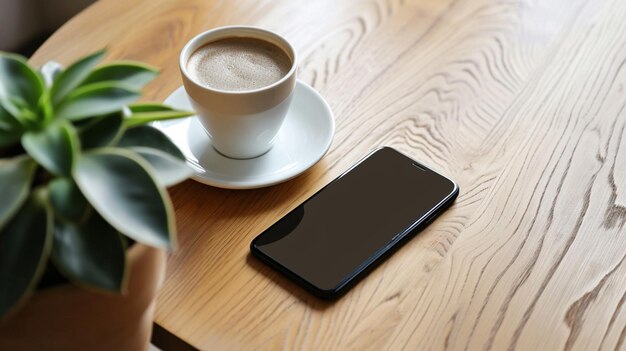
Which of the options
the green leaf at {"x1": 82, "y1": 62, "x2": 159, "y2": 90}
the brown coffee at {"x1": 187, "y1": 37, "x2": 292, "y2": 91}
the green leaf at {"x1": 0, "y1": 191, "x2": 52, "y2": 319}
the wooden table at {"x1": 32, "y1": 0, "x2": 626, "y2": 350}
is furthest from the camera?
the brown coffee at {"x1": 187, "y1": 37, "x2": 292, "y2": 91}

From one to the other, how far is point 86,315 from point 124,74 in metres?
0.18

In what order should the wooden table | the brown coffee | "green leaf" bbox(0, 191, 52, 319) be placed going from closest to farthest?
"green leaf" bbox(0, 191, 52, 319)
the wooden table
the brown coffee

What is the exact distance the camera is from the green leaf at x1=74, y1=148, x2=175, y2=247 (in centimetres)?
46

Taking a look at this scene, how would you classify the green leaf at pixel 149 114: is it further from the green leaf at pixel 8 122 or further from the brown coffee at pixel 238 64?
the brown coffee at pixel 238 64

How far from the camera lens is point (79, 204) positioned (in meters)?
0.48

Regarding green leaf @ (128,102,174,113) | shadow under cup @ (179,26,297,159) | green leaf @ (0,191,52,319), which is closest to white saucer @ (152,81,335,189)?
Result: shadow under cup @ (179,26,297,159)

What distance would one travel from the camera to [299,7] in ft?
3.39

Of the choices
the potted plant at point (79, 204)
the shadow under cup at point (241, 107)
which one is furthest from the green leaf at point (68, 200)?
the shadow under cup at point (241, 107)

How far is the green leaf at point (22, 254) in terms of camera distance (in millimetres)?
459

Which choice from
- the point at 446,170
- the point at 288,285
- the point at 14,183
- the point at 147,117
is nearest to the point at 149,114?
the point at 147,117

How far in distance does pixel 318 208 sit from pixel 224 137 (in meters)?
0.13

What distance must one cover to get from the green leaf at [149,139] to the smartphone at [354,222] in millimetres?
195

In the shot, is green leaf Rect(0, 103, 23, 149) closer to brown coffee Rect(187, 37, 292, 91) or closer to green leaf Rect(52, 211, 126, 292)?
green leaf Rect(52, 211, 126, 292)

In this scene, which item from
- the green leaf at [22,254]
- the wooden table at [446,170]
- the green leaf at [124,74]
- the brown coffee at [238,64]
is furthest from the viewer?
the brown coffee at [238,64]
